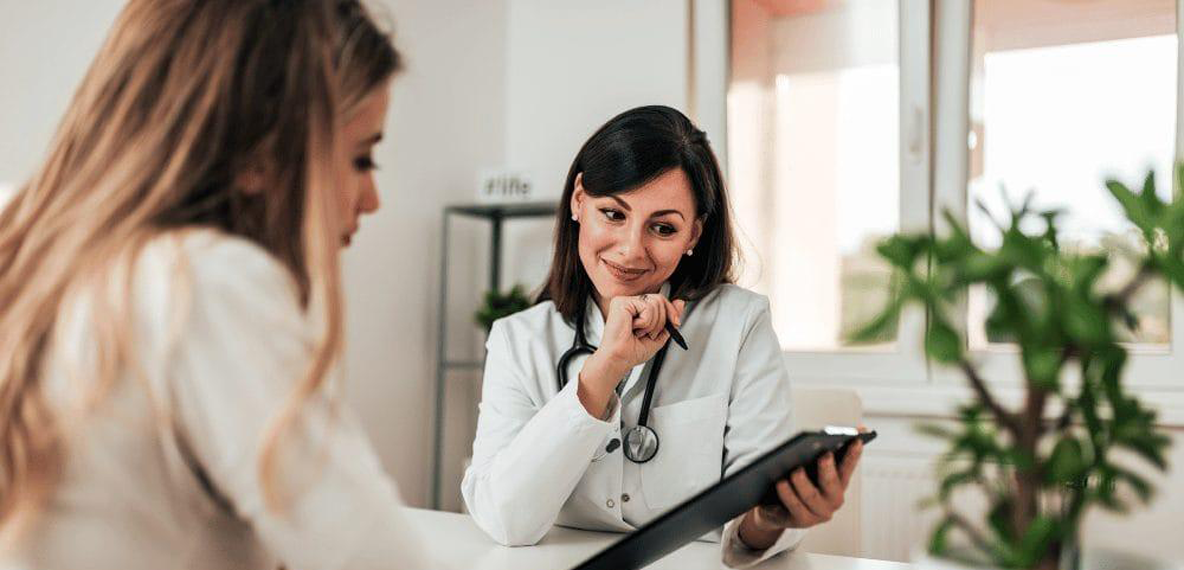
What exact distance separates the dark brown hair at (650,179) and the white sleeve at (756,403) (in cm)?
13

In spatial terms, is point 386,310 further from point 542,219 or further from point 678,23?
point 678,23

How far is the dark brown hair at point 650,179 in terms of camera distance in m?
1.47

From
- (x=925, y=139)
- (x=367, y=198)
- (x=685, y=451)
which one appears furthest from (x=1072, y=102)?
(x=367, y=198)

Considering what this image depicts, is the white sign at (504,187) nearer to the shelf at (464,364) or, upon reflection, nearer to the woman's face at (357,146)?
the shelf at (464,364)

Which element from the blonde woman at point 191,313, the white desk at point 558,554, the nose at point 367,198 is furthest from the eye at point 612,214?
the blonde woman at point 191,313

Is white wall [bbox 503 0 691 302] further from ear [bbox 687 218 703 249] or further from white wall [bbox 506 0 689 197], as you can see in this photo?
ear [bbox 687 218 703 249]

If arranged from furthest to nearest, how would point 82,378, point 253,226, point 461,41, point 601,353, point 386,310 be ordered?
point 461,41 < point 386,310 < point 601,353 < point 253,226 < point 82,378

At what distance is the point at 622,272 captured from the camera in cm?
150

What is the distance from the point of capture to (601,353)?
133 cm

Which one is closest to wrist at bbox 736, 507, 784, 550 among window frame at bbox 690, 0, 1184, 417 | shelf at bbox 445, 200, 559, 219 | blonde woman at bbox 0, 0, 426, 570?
blonde woman at bbox 0, 0, 426, 570

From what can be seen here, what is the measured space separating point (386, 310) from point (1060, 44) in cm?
199

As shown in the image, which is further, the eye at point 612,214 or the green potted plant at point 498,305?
the green potted plant at point 498,305

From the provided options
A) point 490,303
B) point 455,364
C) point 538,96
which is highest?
point 538,96

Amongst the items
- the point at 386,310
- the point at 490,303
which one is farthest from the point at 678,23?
the point at 386,310
